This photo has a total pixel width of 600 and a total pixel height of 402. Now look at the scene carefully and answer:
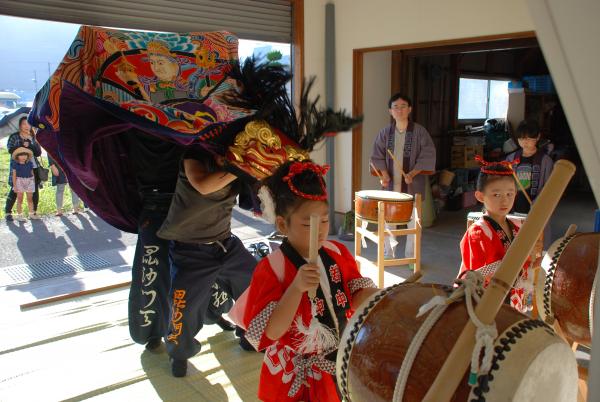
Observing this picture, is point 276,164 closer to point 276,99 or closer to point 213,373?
point 276,99

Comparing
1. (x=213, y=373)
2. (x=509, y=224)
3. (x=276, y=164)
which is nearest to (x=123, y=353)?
(x=213, y=373)

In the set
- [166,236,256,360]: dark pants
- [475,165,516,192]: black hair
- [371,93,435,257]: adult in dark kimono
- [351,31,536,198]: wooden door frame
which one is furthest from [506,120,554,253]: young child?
[166,236,256,360]: dark pants

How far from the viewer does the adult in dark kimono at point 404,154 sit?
4.29 m

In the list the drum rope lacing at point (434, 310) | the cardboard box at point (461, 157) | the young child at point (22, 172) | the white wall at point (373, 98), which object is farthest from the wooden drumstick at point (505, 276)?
the cardboard box at point (461, 157)

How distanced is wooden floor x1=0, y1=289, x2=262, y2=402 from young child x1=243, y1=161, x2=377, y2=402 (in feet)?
2.79

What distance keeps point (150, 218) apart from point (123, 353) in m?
0.78

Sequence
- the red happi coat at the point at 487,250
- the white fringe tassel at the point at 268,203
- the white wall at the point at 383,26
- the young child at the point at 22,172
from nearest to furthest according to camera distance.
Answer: the white fringe tassel at the point at 268,203 → the red happi coat at the point at 487,250 → the white wall at the point at 383,26 → the young child at the point at 22,172

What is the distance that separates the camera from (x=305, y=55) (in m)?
5.16

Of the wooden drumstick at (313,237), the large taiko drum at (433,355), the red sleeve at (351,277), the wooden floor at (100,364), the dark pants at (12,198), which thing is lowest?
the wooden floor at (100,364)

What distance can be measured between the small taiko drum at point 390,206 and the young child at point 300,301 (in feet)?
6.60

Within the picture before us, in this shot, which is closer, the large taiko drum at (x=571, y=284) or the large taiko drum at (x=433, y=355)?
the large taiko drum at (x=433, y=355)

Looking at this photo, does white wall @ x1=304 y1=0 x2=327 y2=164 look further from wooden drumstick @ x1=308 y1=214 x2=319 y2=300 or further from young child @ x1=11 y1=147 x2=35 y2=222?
wooden drumstick @ x1=308 y1=214 x2=319 y2=300

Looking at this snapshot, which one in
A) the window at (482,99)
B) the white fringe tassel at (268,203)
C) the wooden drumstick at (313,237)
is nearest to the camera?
the wooden drumstick at (313,237)

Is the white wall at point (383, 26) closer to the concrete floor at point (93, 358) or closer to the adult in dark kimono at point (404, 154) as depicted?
the adult in dark kimono at point (404, 154)
